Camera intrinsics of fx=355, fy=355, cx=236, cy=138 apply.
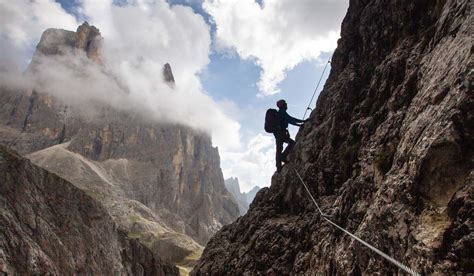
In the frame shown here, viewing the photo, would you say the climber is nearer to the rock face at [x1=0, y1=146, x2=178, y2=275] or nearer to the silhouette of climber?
the silhouette of climber

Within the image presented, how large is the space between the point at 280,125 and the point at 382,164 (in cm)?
1062

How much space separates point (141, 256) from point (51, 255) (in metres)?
31.2

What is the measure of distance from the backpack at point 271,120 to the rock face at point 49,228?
53.1m

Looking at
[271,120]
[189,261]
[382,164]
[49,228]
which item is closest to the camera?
[382,164]

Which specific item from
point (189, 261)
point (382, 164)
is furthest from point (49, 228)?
point (189, 261)

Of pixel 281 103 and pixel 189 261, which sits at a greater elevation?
pixel 281 103

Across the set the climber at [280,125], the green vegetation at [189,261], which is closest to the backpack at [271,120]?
the climber at [280,125]

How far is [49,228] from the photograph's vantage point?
66.7m

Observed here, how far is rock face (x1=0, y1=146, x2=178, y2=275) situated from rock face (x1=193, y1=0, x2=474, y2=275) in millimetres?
49462

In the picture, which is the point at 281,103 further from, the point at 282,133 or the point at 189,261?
the point at 189,261

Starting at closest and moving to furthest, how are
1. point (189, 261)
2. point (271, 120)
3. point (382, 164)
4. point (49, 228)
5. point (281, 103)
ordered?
point (382, 164) → point (281, 103) → point (271, 120) → point (49, 228) → point (189, 261)

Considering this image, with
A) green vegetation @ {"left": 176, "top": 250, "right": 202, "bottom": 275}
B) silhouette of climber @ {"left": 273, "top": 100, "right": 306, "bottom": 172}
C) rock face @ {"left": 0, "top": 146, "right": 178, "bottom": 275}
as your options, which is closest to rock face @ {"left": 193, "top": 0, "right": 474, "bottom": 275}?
silhouette of climber @ {"left": 273, "top": 100, "right": 306, "bottom": 172}

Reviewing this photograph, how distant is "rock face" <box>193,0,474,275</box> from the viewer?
7.43 m

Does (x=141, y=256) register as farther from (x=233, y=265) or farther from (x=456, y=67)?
(x=456, y=67)
